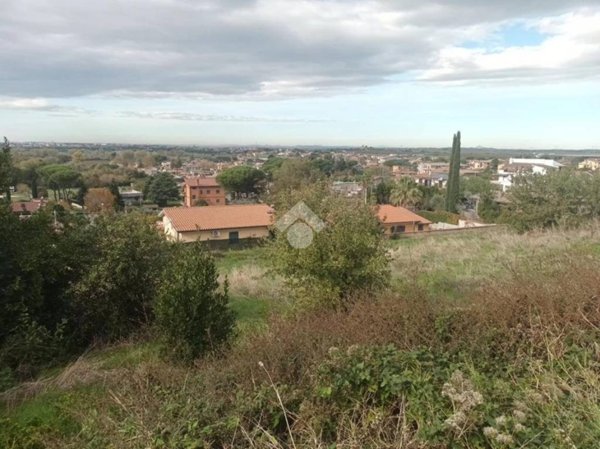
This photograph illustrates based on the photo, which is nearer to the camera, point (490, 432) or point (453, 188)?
point (490, 432)

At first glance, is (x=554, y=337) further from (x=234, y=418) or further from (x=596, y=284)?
(x=234, y=418)

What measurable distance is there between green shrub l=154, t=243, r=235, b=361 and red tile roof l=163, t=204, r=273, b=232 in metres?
22.0

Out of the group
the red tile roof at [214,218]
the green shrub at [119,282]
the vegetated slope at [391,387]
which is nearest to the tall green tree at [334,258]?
the vegetated slope at [391,387]

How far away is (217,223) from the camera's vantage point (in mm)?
29641

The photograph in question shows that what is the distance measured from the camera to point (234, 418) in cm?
317

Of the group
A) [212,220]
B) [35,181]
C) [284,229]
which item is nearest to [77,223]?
[284,229]

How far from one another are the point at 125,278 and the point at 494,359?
22.5 ft

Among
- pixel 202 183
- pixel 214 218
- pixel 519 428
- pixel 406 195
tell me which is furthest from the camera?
pixel 202 183

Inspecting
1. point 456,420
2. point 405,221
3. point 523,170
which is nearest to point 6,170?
point 456,420

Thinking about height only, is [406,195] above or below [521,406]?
below

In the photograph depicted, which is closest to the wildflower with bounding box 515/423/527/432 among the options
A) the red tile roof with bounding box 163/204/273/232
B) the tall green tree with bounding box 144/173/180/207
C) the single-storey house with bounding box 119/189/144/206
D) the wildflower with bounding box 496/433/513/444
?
the wildflower with bounding box 496/433/513/444

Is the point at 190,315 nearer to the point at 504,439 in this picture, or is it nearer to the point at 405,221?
the point at 504,439

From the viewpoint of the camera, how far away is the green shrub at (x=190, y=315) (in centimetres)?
634
